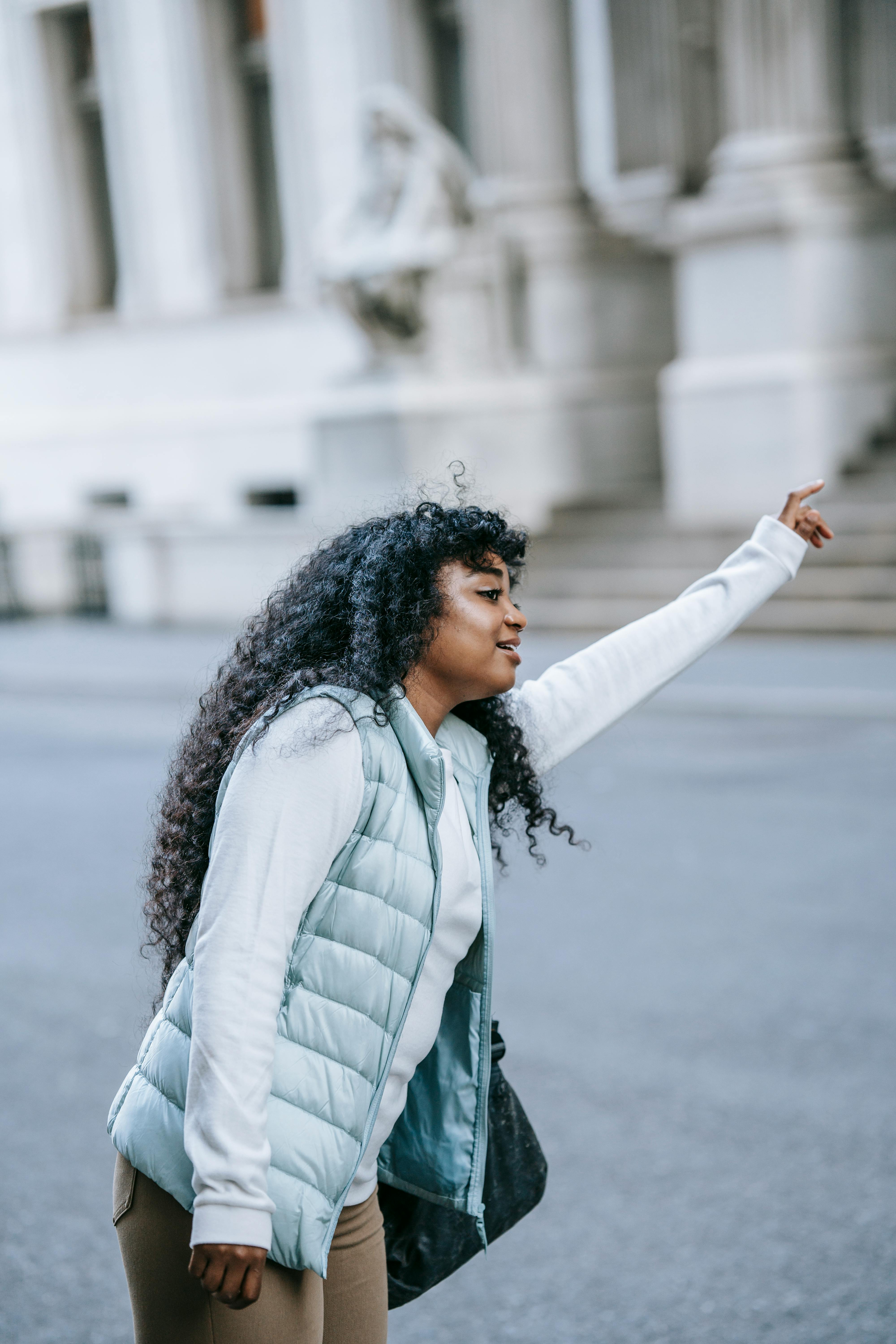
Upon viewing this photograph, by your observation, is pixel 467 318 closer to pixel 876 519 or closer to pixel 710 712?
pixel 876 519

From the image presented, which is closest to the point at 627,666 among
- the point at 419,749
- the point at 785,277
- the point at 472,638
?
the point at 472,638

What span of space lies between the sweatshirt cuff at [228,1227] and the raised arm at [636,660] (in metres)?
0.88

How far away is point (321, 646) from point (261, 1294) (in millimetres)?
835

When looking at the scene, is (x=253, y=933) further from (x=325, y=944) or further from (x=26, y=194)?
(x=26, y=194)

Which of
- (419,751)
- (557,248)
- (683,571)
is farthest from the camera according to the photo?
(557,248)

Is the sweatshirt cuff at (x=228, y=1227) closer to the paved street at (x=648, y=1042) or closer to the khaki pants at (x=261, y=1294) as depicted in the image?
the khaki pants at (x=261, y=1294)

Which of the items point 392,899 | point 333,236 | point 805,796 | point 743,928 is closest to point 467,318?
point 333,236

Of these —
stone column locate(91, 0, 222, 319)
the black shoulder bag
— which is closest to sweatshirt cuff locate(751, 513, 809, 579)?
the black shoulder bag

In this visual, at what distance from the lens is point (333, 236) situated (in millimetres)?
14969

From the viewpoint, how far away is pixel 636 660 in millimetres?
2555

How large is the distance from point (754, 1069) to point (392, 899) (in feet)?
9.20

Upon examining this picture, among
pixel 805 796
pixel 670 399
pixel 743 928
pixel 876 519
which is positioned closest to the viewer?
pixel 743 928

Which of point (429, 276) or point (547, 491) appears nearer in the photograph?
point (429, 276)

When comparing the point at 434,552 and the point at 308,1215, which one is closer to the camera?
the point at 308,1215
